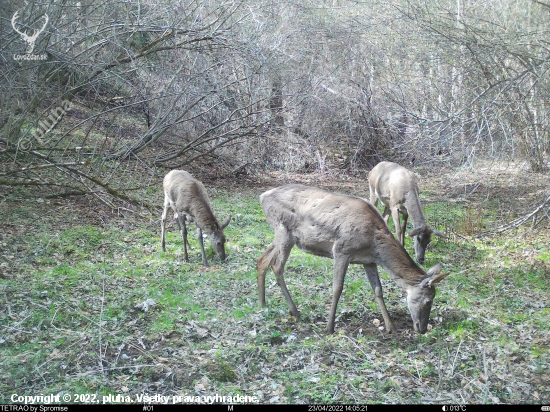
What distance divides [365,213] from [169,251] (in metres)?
4.73

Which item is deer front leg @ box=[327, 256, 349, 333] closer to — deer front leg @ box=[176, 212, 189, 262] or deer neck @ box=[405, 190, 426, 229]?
deer neck @ box=[405, 190, 426, 229]

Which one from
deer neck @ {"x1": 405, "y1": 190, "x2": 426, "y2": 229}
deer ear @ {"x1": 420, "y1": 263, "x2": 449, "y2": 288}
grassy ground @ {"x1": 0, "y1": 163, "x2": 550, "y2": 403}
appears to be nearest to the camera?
grassy ground @ {"x1": 0, "y1": 163, "x2": 550, "y2": 403}

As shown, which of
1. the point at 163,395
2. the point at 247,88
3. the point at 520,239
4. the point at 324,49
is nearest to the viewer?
the point at 163,395

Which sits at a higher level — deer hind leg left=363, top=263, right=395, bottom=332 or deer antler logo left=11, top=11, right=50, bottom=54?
deer antler logo left=11, top=11, right=50, bottom=54

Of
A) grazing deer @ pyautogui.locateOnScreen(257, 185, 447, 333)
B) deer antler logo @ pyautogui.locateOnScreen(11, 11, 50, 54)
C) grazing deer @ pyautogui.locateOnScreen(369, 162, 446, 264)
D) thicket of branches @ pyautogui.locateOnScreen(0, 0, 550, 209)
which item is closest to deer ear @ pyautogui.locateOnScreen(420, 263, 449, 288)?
grazing deer @ pyautogui.locateOnScreen(257, 185, 447, 333)

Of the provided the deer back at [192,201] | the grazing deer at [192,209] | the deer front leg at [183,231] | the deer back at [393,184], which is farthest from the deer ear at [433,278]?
the deer front leg at [183,231]

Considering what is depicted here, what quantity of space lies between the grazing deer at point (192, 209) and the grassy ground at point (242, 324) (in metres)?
0.35

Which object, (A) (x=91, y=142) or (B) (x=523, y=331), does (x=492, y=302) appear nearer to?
(B) (x=523, y=331)

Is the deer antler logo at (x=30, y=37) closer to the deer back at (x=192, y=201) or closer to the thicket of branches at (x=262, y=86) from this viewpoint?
the thicket of branches at (x=262, y=86)

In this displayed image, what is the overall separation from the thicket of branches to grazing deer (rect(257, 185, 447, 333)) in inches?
157

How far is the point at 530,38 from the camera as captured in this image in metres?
11.3

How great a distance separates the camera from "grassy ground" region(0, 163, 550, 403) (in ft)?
18.3

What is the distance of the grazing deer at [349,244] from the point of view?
22.3ft

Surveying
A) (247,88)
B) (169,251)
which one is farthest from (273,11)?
(169,251)
